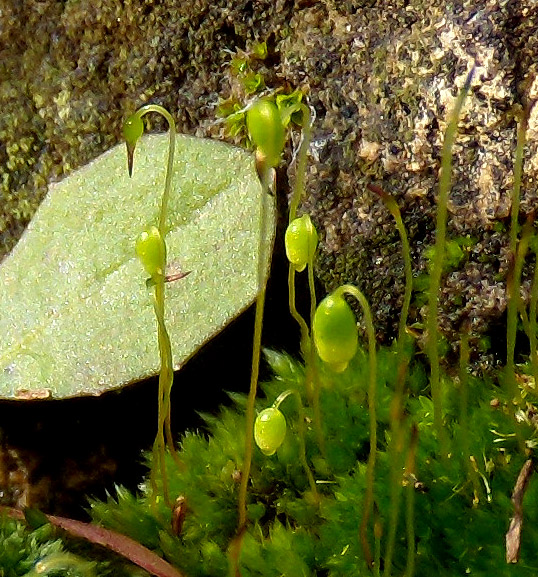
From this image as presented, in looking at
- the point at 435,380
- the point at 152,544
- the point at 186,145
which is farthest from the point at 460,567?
the point at 186,145

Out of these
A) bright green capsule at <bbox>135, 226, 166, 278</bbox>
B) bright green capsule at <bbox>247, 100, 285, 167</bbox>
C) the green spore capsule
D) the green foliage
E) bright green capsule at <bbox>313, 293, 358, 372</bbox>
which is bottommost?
the green foliage

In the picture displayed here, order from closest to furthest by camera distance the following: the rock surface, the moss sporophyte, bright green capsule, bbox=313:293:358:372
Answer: bright green capsule, bbox=313:293:358:372 → the moss sporophyte → the rock surface

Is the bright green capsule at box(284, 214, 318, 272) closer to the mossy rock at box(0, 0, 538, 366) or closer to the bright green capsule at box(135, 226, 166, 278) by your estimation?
the bright green capsule at box(135, 226, 166, 278)

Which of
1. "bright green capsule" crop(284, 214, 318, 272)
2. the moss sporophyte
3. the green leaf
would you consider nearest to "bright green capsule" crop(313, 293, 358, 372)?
the moss sporophyte

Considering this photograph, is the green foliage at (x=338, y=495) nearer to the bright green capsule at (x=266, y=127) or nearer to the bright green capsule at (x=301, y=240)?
the bright green capsule at (x=301, y=240)

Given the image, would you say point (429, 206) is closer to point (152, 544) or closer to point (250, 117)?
point (250, 117)

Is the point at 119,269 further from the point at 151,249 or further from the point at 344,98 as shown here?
the point at 344,98
